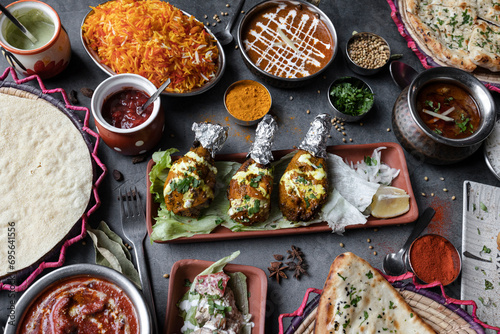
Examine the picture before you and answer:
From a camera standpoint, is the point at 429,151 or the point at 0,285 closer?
the point at 0,285

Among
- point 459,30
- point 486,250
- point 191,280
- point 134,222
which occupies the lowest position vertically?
point 191,280

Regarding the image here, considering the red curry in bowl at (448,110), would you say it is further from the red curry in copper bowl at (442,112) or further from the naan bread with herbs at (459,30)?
the naan bread with herbs at (459,30)

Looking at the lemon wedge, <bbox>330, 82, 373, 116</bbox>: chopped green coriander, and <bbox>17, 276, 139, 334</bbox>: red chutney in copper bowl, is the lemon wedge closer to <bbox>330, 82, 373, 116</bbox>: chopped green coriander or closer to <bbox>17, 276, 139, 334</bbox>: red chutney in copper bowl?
<bbox>330, 82, 373, 116</bbox>: chopped green coriander

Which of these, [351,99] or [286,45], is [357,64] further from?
[286,45]

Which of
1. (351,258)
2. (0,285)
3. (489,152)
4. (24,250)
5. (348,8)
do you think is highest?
(348,8)

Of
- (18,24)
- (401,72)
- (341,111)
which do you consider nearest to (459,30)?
(401,72)

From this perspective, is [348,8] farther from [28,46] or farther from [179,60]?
[28,46]

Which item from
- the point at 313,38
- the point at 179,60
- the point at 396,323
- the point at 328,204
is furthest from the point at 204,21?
the point at 396,323
